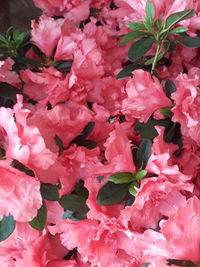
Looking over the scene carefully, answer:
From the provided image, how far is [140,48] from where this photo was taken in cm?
90

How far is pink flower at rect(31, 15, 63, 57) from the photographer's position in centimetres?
94

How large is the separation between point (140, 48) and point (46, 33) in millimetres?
225

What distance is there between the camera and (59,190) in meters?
0.77

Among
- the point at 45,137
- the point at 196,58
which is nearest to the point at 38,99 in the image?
the point at 45,137

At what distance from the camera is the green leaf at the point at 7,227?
2.35ft

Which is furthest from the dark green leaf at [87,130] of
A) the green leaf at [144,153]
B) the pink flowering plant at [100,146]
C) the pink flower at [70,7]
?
the pink flower at [70,7]

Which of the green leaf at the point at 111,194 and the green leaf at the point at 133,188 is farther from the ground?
the green leaf at the point at 133,188

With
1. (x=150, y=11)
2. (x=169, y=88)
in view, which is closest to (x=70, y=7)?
(x=150, y=11)

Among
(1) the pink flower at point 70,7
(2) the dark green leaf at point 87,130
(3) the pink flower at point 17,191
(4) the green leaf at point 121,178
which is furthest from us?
(1) the pink flower at point 70,7

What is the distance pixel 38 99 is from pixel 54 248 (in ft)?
1.08

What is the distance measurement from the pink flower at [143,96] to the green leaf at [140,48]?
7cm

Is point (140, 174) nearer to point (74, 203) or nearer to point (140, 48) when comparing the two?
point (74, 203)

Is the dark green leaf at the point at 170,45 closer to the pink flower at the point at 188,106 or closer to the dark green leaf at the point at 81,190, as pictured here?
the pink flower at the point at 188,106

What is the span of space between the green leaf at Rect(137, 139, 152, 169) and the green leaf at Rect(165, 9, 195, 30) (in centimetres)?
25
